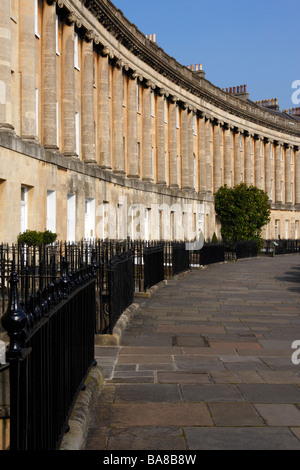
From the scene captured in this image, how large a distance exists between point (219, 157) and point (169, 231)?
13875 mm

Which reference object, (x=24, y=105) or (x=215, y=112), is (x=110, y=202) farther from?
(x=215, y=112)

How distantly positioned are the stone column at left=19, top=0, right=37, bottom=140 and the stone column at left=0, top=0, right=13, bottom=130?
175 centimetres

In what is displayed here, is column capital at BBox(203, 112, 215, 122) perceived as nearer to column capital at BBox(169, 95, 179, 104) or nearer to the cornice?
the cornice

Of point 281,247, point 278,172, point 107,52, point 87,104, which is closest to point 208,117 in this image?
point 281,247

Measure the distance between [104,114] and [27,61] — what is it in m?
9.85

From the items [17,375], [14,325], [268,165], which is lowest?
[17,375]

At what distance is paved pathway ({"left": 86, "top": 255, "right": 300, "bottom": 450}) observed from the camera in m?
4.67

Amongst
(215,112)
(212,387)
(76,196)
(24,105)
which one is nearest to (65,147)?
(76,196)

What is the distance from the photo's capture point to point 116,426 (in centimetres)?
494

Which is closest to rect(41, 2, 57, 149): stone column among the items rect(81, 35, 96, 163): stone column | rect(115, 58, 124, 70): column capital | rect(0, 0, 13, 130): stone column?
rect(0, 0, 13, 130): stone column

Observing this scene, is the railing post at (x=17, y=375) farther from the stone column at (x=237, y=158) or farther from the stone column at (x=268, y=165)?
the stone column at (x=268, y=165)

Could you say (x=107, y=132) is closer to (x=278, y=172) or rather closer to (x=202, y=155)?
(x=202, y=155)

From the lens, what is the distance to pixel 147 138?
3647 centimetres

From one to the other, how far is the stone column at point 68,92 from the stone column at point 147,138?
12602 millimetres
